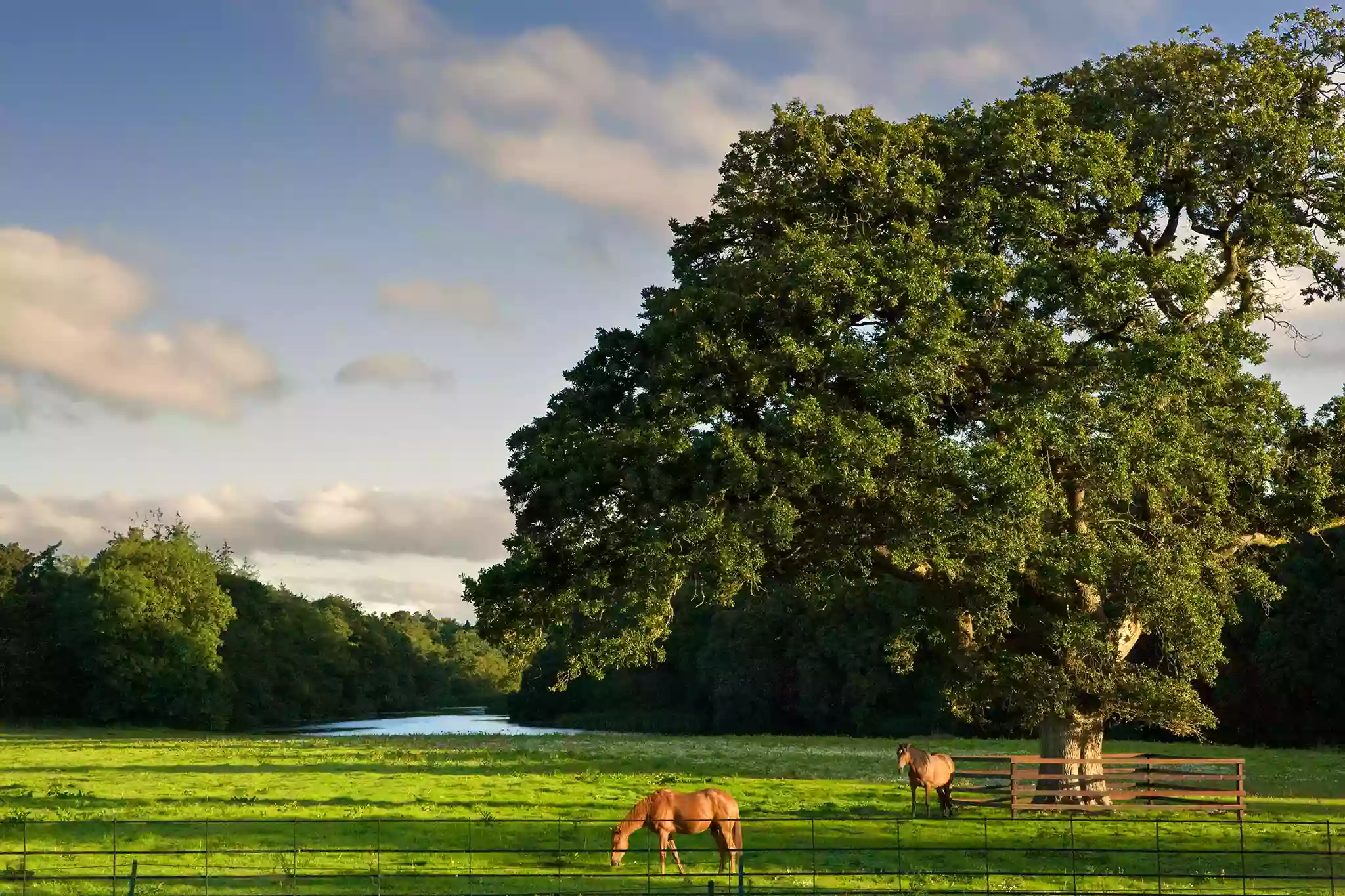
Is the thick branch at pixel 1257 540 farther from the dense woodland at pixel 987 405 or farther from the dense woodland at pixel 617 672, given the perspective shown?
the dense woodland at pixel 617 672

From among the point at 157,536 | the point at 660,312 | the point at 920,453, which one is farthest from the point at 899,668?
the point at 157,536

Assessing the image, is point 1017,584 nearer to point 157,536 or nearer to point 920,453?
point 920,453

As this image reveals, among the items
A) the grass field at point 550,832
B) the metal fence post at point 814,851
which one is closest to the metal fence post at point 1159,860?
the grass field at point 550,832

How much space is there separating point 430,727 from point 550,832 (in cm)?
11329

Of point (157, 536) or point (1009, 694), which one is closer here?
point (1009, 694)

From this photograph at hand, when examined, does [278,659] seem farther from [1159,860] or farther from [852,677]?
[1159,860]

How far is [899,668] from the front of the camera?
139 feet

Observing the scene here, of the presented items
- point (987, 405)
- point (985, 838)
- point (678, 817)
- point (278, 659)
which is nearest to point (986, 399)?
point (987, 405)

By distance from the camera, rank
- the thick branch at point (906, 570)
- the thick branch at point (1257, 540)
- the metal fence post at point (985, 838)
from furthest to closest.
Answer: the thick branch at point (1257, 540) → the thick branch at point (906, 570) → the metal fence post at point (985, 838)

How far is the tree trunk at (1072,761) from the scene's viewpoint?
122 ft

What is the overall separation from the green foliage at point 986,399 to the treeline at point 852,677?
505 centimetres

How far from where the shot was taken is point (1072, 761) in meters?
37.1

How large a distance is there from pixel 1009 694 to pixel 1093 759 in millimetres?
3174

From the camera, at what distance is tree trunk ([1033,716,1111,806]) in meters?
37.2
